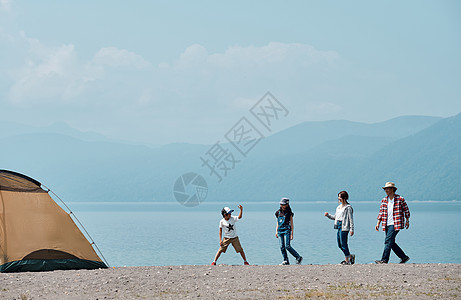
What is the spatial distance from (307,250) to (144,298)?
30.3 meters

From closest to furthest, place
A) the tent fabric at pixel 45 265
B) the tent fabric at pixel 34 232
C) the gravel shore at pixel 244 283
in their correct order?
the gravel shore at pixel 244 283 → the tent fabric at pixel 45 265 → the tent fabric at pixel 34 232

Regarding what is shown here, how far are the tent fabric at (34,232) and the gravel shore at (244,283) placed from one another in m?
0.90

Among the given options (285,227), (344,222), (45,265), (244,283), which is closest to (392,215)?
(344,222)

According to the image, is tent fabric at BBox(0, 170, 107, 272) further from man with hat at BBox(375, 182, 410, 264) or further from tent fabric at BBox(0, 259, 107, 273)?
man with hat at BBox(375, 182, 410, 264)

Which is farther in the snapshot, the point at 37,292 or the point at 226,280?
the point at 226,280

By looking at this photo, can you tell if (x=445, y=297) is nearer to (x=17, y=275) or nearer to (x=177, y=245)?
(x=17, y=275)

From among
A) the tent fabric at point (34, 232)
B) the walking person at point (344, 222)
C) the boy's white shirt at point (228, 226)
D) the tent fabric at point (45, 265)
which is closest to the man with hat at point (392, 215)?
the walking person at point (344, 222)

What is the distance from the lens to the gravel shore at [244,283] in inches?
420

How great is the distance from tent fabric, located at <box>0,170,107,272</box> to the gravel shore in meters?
0.90

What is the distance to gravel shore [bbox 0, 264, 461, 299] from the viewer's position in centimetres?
1066

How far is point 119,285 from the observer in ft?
38.1

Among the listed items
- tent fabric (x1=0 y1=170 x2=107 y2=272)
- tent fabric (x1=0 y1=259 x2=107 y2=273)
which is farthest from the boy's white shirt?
tent fabric (x1=0 y1=259 x2=107 y2=273)

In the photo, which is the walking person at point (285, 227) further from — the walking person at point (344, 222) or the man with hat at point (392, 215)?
the man with hat at point (392, 215)

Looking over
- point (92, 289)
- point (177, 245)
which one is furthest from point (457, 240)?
point (92, 289)
